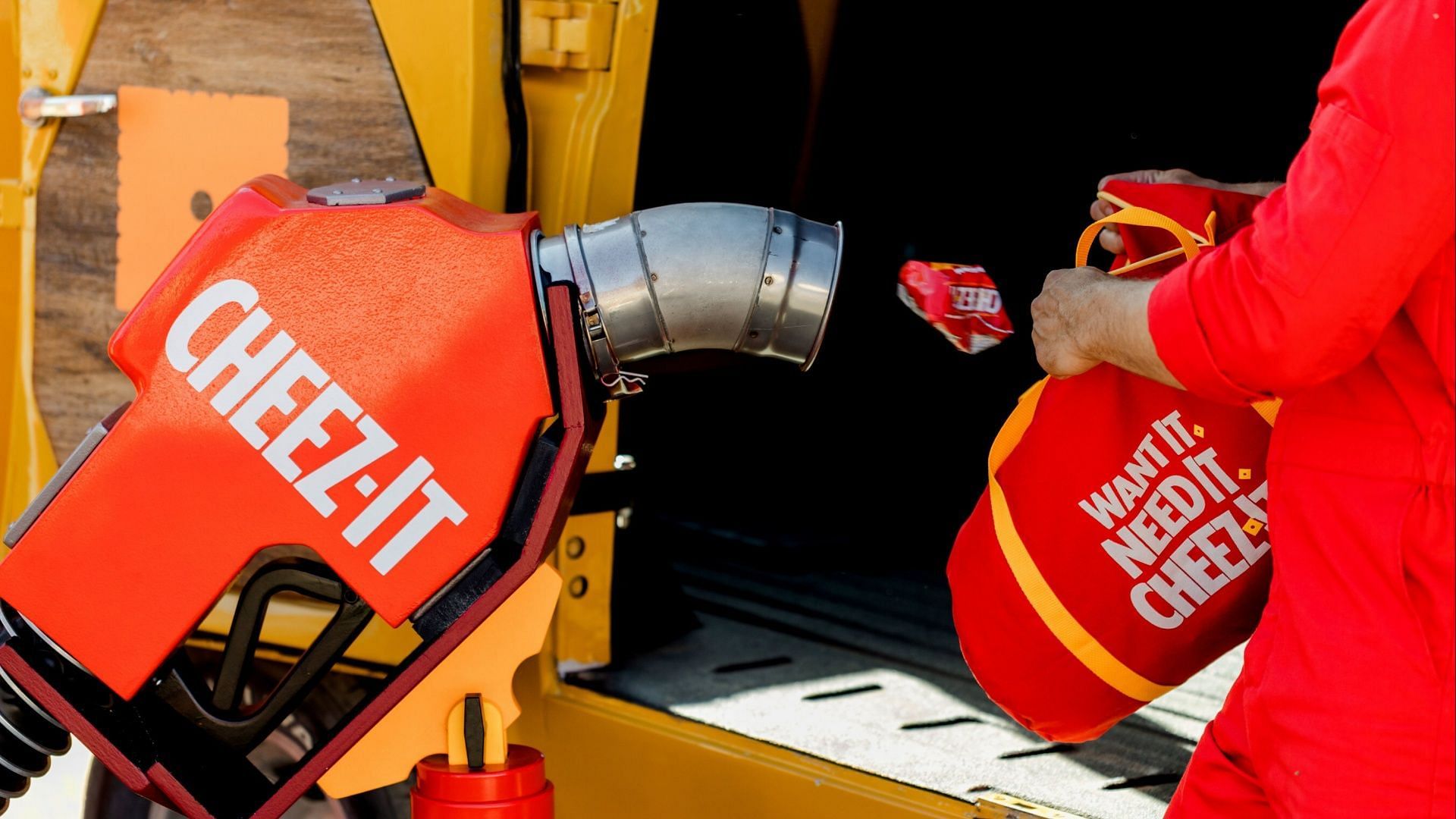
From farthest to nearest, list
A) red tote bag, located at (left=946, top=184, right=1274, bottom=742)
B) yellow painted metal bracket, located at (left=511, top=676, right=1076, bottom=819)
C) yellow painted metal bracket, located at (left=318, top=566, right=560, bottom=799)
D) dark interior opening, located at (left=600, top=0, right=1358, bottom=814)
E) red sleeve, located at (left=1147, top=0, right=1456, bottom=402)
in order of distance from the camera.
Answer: dark interior opening, located at (left=600, top=0, right=1358, bottom=814), yellow painted metal bracket, located at (left=511, top=676, right=1076, bottom=819), yellow painted metal bracket, located at (left=318, top=566, right=560, bottom=799), red tote bag, located at (left=946, top=184, right=1274, bottom=742), red sleeve, located at (left=1147, top=0, right=1456, bottom=402)

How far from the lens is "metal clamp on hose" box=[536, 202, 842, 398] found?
1.69m

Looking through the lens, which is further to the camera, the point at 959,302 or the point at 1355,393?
the point at 959,302

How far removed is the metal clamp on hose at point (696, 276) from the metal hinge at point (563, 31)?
1.60 ft

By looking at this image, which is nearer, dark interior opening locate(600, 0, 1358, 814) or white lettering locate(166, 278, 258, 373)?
white lettering locate(166, 278, 258, 373)

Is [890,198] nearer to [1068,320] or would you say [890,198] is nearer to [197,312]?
[1068,320]

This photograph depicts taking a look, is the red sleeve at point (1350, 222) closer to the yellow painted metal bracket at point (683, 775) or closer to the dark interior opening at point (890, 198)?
the yellow painted metal bracket at point (683, 775)

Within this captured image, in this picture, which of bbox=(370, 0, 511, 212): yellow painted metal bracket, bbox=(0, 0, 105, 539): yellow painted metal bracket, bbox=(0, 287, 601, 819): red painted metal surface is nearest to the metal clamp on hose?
bbox=(0, 287, 601, 819): red painted metal surface

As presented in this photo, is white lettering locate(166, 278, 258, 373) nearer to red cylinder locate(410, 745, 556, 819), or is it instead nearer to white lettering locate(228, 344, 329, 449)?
white lettering locate(228, 344, 329, 449)

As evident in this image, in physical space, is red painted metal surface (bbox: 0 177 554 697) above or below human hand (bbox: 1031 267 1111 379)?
below

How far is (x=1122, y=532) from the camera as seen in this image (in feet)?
5.42

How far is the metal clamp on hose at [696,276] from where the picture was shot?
66.7 inches

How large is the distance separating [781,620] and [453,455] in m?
1.53

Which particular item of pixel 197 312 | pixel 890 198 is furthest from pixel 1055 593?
pixel 890 198

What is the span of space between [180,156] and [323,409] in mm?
762
